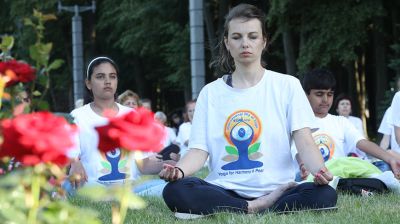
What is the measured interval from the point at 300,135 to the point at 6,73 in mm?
3255

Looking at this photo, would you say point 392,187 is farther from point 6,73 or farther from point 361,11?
point 361,11

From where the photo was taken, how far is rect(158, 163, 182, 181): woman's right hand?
539cm

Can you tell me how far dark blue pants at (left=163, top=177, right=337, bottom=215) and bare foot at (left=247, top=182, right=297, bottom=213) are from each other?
32 millimetres

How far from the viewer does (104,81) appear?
7789mm

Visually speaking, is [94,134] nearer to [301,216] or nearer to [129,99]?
[301,216]

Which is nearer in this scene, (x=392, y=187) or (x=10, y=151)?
(x=10, y=151)

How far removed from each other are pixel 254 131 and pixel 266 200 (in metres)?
0.49

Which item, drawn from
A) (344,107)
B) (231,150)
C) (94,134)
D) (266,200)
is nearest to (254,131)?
(231,150)

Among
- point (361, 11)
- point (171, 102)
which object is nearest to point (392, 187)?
point (361, 11)

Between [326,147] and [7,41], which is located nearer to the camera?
[7,41]

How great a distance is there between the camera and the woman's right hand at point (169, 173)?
212 inches

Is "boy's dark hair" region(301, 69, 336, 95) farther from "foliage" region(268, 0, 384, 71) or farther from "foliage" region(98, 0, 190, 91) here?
"foliage" region(98, 0, 190, 91)

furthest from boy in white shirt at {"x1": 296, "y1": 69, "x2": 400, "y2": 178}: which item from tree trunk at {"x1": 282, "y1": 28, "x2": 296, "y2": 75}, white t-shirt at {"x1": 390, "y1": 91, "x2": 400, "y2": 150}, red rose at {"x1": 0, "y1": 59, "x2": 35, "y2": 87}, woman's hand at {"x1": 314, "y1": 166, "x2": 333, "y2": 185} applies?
tree trunk at {"x1": 282, "y1": 28, "x2": 296, "y2": 75}

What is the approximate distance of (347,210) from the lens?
6031mm
